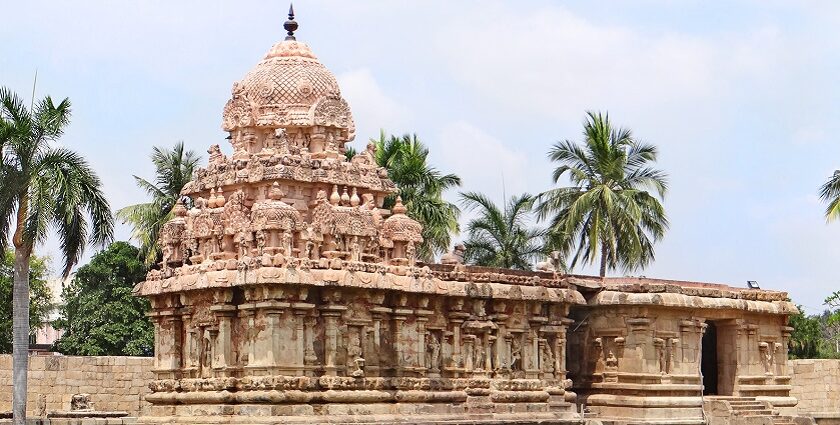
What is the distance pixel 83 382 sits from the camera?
34.7 m

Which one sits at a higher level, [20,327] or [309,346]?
[20,327]

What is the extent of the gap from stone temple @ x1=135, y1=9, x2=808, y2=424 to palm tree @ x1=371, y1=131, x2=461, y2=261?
678cm

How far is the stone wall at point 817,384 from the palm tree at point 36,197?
71.7ft

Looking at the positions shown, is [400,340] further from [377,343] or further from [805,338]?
[805,338]

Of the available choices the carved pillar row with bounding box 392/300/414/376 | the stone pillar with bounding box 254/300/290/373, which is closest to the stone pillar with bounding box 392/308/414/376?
the carved pillar row with bounding box 392/300/414/376

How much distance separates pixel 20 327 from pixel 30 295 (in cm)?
2425

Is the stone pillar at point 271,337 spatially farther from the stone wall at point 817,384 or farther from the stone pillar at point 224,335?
the stone wall at point 817,384

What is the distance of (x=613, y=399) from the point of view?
1336 inches

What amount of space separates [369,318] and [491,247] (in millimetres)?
12545

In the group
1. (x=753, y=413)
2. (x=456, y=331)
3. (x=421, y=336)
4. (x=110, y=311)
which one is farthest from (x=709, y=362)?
(x=110, y=311)

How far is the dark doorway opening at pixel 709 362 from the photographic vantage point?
37719 mm

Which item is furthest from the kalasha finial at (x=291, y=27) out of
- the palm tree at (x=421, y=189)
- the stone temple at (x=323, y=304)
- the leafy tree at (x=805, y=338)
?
the leafy tree at (x=805, y=338)

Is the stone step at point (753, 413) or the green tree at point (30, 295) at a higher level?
the green tree at point (30, 295)

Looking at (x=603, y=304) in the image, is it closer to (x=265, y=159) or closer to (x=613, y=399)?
(x=613, y=399)
